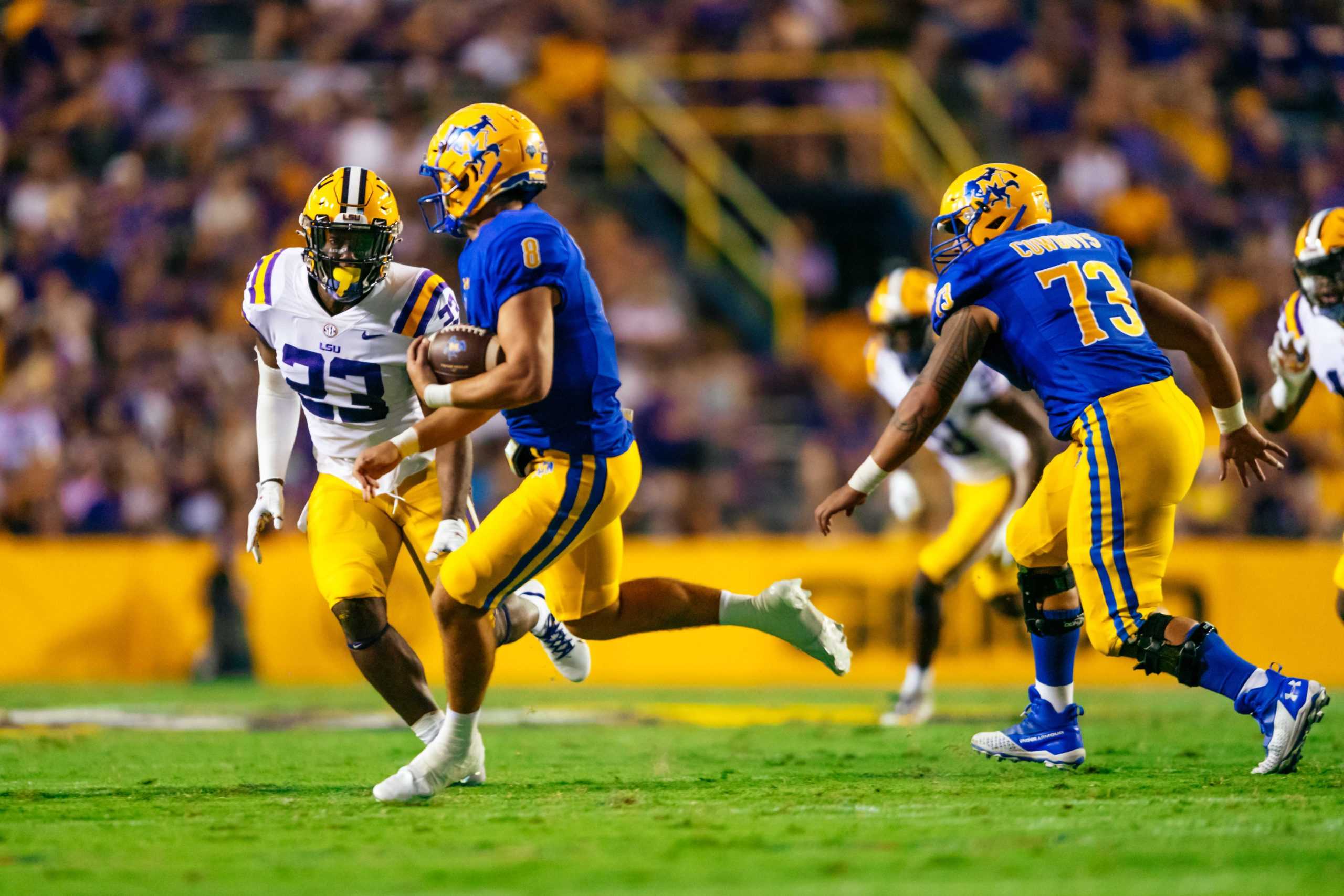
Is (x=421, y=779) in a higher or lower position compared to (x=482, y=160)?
lower

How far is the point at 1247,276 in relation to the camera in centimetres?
1562

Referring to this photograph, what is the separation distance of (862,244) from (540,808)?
1189 cm

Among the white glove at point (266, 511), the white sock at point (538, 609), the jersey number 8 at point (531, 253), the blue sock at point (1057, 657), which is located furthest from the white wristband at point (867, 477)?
the white glove at point (266, 511)

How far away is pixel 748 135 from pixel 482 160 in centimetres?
1077

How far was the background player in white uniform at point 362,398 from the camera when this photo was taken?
6.37m

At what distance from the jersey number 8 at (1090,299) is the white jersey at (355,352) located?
8.00 ft

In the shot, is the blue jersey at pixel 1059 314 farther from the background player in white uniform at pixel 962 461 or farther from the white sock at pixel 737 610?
the background player in white uniform at pixel 962 461

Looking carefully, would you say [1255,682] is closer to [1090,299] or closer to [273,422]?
[1090,299]

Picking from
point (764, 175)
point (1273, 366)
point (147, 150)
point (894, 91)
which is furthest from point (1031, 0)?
point (1273, 366)

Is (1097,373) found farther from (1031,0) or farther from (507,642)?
(1031,0)

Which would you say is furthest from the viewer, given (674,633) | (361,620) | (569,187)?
(569,187)

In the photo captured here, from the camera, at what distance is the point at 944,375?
231 inches

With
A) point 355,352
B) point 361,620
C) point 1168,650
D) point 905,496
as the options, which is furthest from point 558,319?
point 905,496

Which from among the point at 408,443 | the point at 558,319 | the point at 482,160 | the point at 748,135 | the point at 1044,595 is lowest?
the point at 1044,595
